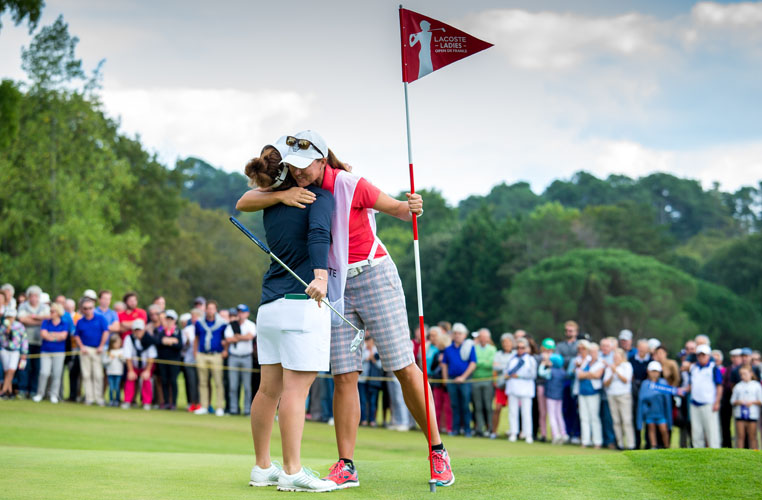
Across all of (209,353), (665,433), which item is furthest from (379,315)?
(209,353)

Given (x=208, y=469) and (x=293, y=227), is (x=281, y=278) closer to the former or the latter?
(x=293, y=227)

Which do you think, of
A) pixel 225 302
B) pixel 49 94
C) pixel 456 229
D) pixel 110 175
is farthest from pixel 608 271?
pixel 49 94

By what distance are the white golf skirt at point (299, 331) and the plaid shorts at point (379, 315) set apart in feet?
1.08

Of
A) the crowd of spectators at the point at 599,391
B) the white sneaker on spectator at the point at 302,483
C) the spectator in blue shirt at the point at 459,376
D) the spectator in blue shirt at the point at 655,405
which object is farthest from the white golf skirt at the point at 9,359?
the white sneaker on spectator at the point at 302,483

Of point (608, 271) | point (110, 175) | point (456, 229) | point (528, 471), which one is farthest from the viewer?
point (456, 229)

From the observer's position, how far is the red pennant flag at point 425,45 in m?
6.81

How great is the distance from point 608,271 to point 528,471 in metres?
61.9

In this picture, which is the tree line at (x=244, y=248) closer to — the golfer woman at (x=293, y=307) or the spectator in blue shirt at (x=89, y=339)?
the spectator in blue shirt at (x=89, y=339)

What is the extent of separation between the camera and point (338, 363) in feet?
20.9

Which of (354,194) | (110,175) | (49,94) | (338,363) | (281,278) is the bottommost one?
→ (338,363)

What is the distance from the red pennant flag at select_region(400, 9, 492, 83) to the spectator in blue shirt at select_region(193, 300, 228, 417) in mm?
13008

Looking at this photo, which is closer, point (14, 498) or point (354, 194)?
point (14, 498)

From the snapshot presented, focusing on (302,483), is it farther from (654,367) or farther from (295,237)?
(654,367)

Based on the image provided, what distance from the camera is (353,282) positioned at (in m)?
6.30
